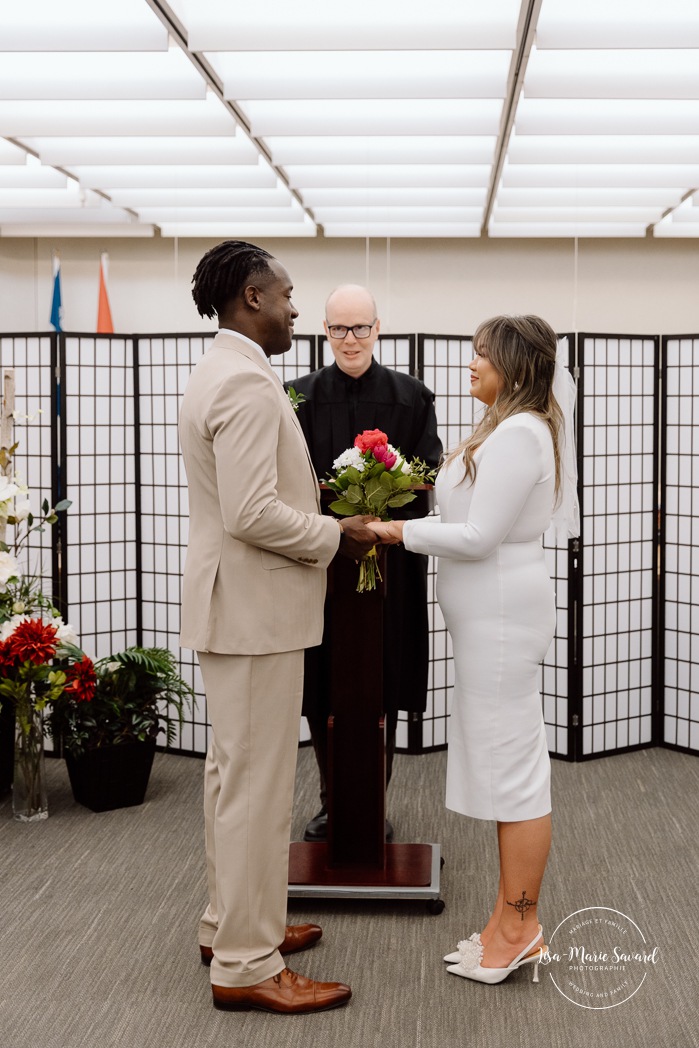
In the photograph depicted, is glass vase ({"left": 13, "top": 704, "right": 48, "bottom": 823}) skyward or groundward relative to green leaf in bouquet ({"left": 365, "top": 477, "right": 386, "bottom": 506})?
groundward

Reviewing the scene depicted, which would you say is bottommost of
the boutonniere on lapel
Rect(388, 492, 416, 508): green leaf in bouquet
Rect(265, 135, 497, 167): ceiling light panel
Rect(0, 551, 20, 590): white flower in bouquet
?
Rect(0, 551, 20, 590): white flower in bouquet

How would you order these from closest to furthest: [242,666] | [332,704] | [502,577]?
[242,666]
[502,577]
[332,704]

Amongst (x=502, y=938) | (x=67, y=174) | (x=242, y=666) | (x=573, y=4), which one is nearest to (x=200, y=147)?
(x=67, y=174)

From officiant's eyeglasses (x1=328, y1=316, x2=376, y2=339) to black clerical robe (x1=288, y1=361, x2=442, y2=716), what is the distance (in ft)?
0.48

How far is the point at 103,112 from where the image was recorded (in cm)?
351

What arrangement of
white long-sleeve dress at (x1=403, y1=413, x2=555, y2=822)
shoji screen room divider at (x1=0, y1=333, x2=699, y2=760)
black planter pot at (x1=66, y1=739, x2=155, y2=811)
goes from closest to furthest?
1. white long-sleeve dress at (x1=403, y1=413, x2=555, y2=822)
2. black planter pot at (x1=66, y1=739, x2=155, y2=811)
3. shoji screen room divider at (x1=0, y1=333, x2=699, y2=760)

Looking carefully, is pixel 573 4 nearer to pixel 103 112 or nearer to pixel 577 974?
pixel 103 112

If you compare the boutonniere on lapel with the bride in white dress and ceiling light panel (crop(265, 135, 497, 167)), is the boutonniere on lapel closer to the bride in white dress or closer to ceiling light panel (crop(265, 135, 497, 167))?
the bride in white dress

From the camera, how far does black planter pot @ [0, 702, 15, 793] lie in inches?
155

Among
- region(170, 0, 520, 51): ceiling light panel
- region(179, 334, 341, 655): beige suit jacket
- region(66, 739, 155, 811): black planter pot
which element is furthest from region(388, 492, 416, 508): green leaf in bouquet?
region(66, 739, 155, 811): black planter pot

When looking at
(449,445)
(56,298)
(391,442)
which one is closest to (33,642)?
(391,442)

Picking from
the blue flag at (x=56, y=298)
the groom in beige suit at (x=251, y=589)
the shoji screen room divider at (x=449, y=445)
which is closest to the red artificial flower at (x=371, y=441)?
the groom in beige suit at (x=251, y=589)

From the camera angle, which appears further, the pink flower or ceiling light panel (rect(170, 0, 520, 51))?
ceiling light panel (rect(170, 0, 520, 51))

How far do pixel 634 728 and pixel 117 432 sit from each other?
2759 millimetres
